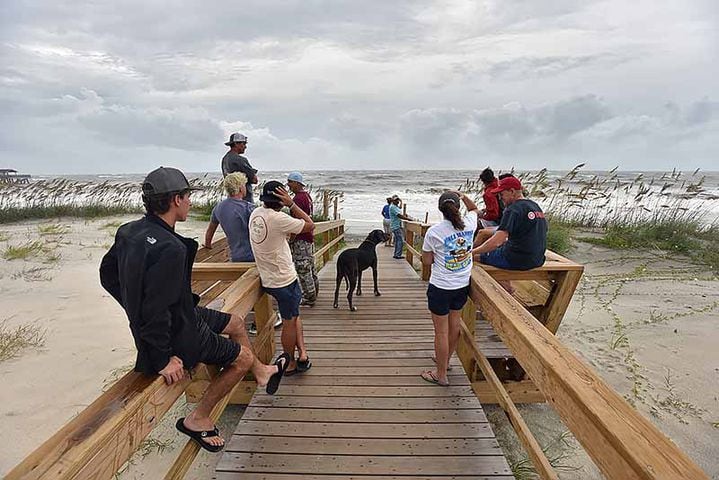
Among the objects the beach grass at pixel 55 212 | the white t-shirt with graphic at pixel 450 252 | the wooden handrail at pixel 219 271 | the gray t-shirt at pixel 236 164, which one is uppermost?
the gray t-shirt at pixel 236 164

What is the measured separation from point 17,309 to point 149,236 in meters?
6.15

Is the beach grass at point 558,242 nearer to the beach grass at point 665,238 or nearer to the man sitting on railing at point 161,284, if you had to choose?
the beach grass at point 665,238

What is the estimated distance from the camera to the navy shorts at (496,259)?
336cm

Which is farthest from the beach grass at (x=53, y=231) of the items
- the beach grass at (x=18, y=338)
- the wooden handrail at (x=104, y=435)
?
the wooden handrail at (x=104, y=435)

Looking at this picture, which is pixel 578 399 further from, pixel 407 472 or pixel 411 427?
pixel 411 427

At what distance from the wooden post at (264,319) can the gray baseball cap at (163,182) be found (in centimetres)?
160

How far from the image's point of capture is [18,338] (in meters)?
4.83

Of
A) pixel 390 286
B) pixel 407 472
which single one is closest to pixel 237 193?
pixel 407 472

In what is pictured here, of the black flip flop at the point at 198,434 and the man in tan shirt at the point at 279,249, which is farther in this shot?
the man in tan shirt at the point at 279,249

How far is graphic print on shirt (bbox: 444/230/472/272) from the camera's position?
9.36ft

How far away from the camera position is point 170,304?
5.11 ft

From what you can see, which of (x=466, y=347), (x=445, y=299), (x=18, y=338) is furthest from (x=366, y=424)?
(x=18, y=338)

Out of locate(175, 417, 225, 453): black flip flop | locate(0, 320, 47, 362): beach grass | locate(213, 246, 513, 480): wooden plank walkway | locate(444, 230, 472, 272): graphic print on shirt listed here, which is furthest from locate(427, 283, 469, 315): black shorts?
locate(0, 320, 47, 362): beach grass

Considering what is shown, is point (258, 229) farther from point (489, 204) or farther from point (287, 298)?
point (489, 204)
